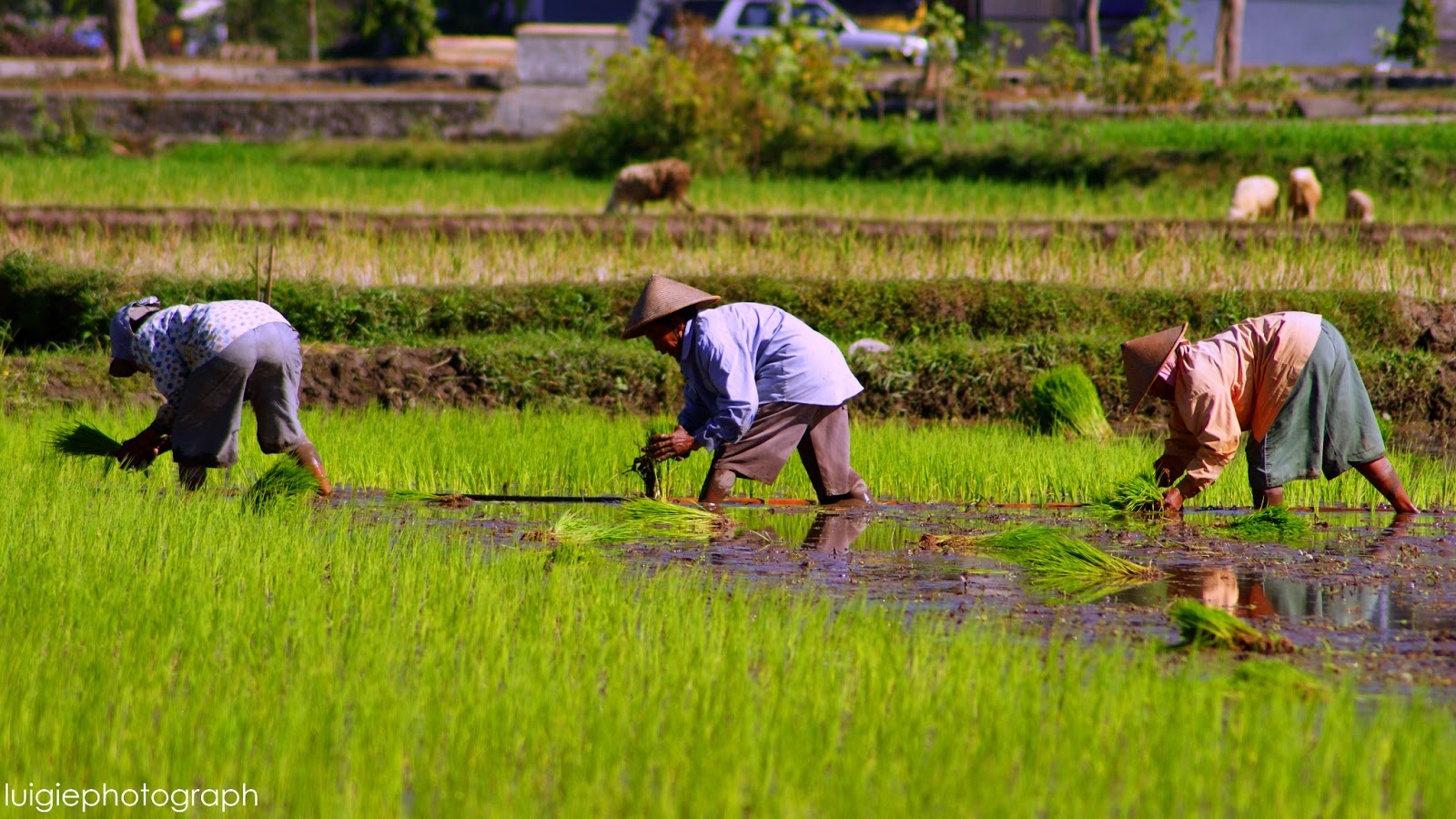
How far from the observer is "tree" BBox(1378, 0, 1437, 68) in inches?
854

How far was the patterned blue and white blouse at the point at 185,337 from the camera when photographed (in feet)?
17.6

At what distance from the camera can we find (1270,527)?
5.34 m

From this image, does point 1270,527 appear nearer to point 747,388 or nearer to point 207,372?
point 747,388

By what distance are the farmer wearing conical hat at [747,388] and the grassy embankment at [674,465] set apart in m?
0.64

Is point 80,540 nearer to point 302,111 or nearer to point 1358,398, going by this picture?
point 1358,398

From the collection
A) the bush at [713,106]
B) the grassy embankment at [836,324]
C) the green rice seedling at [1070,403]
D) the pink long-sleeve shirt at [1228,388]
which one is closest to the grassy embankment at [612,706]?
the pink long-sleeve shirt at [1228,388]

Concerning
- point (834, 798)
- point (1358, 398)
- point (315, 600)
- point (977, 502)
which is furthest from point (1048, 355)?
point (834, 798)

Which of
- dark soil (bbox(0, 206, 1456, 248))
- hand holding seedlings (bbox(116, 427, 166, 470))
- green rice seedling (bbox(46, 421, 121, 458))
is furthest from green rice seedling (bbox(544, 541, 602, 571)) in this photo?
dark soil (bbox(0, 206, 1456, 248))

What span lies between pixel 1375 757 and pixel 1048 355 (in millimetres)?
6201

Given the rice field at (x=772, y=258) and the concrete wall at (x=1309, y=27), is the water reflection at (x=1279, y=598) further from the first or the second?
the concrete wall at (x=1309, y=27)

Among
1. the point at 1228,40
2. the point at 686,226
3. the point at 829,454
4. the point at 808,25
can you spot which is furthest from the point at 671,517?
the point at 1228,40

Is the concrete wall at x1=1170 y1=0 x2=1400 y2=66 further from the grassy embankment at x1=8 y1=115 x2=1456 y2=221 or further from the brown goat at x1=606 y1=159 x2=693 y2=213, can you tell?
the brown goat at x1=606 y1=159 x2=693 y2=213

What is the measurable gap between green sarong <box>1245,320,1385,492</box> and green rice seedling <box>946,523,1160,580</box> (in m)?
0.98

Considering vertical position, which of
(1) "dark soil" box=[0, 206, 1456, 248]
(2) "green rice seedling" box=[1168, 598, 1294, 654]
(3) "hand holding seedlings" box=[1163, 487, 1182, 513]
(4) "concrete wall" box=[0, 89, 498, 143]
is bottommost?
(3) "hand holding seedlings" box=[1163, 487, 1182, 513]
